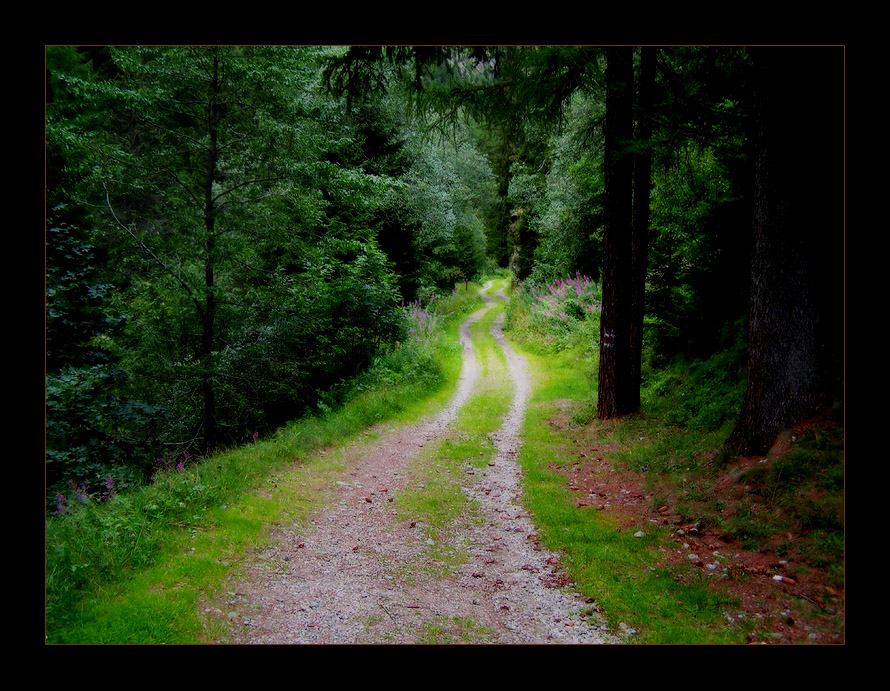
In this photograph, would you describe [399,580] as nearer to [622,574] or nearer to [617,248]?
[622,574]

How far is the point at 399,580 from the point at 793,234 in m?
5.69

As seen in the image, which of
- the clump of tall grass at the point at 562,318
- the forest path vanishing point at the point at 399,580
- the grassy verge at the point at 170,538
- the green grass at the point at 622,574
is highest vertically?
the clump of tall grass at the point at 562,318

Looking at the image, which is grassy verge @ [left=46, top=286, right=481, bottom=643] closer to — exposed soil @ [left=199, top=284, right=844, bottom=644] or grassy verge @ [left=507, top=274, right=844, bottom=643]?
exposed soil @ [left=199, top=284, right=844, bottom=644]

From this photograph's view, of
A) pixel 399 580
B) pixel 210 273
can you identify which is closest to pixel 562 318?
pixel 210 273

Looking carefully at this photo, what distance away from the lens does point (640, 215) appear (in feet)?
31.4

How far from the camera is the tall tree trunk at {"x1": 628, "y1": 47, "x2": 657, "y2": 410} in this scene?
29.1 feet

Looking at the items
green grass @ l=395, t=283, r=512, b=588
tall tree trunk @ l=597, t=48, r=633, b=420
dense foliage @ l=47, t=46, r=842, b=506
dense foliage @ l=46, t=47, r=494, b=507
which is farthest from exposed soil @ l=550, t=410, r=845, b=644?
dense foliage @ l=46, t=47, r=494, b=507

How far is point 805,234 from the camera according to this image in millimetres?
5168

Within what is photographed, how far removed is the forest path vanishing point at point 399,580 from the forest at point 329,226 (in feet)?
9.92

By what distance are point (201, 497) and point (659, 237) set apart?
35.3ft

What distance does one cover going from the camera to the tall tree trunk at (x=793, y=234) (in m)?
5.09

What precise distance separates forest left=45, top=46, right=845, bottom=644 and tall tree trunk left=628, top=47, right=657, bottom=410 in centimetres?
5

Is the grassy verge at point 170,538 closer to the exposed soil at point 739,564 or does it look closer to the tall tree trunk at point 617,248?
the exposed soil at point 739,564

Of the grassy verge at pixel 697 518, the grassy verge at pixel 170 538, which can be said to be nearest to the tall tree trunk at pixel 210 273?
the grassy verge at pixel 170 538
